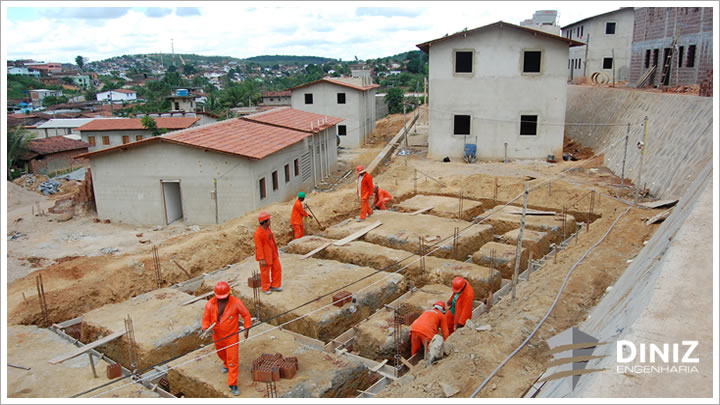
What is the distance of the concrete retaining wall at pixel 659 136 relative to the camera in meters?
12.7

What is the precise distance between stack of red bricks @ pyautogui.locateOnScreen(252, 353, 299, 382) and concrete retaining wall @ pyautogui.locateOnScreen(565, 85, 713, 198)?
1069 cm

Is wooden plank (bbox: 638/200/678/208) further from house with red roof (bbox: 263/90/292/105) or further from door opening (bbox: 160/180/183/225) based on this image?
house with red roof (bbox: 263/90/292/105)

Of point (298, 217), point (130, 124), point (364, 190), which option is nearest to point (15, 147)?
point (130, 124)

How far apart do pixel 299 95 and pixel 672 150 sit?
23547 millimetres

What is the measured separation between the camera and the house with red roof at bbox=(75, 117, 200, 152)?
37844 millimetres

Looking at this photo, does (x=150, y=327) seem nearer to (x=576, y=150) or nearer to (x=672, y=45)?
(x=576, y=150)

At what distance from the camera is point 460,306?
7.96m

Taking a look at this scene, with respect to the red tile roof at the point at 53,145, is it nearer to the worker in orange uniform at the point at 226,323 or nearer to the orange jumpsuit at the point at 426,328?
the worker in orange uniform at the point at 226,323

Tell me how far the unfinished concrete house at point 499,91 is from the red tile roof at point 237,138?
640 cm

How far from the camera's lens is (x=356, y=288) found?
9023 mm

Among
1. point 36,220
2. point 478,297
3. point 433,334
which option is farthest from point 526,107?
point 36,220

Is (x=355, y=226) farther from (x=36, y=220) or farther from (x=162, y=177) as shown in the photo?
(x=36, y=220)

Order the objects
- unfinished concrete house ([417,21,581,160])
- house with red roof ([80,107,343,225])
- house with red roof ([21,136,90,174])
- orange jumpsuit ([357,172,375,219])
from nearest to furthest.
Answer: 1. orange jumpsuit ([357,172,375,219])
2. house with red roof ([80,107,343,225])
3. unfinished concrete house ([417,21,581,160])
4. house with red roof ([21,136,90,174])

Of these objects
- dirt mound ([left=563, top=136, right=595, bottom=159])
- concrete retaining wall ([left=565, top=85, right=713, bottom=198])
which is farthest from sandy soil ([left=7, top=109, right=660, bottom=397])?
dirt mound ([left=563, top=136, right=595, bottom=159])
